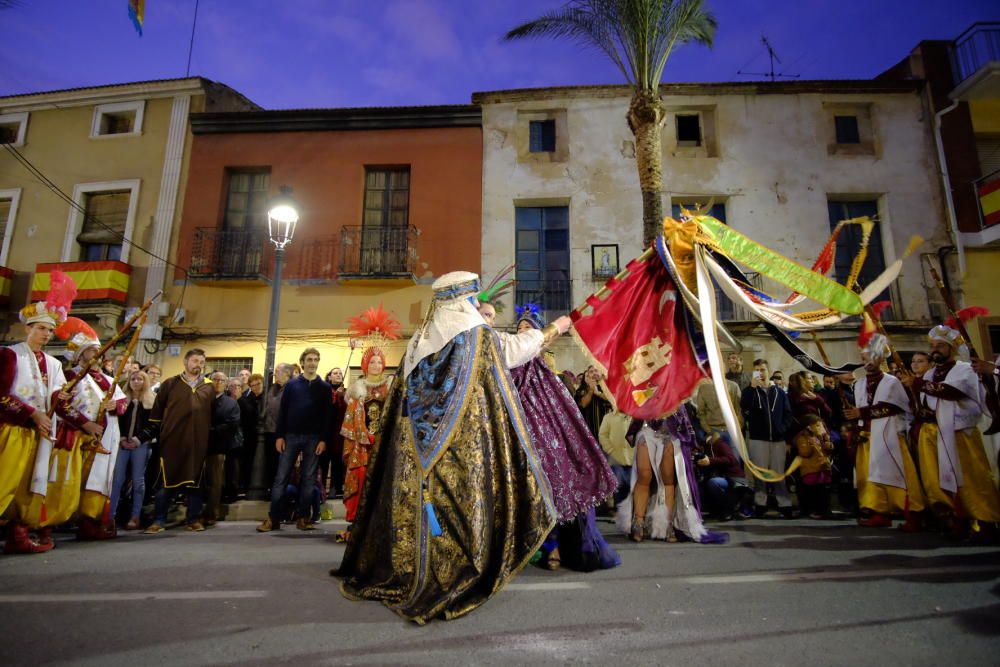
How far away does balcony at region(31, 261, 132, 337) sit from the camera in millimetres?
14672

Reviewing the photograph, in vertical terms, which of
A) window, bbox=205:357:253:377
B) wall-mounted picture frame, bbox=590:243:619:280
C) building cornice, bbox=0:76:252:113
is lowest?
window, bbox=205:357:253:377

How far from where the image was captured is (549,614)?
2994 mm

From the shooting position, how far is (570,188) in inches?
614

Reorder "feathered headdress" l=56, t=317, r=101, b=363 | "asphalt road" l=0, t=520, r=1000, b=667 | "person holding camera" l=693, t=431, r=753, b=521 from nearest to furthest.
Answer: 1. "asphalt road" l=0, t=520, r=1000, b=667
2. "feathered headdress" l=56, t=317, r=101, b=363
3. "person holding camera" l=693, t=431, r=753, b=521

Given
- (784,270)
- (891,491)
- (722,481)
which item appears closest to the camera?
(784,270)

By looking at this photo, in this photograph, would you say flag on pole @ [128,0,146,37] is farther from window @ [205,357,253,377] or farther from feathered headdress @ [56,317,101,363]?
feathered headdress @ [56,317,101,363]

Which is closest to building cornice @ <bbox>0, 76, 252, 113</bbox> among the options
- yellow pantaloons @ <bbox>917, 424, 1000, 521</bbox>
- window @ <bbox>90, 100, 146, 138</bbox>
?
window @ <bbox>90, 100, 146, 138</bbox>

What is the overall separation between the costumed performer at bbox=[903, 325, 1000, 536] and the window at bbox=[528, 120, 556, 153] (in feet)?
39.2

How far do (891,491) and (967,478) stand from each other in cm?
92

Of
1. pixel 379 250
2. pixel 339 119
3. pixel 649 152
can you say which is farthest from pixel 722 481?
pixel 339 119

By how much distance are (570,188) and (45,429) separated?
13.1m

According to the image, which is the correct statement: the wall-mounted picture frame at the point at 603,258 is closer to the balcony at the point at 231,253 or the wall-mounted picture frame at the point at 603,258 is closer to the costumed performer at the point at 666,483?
the balcony at the point at 231,253

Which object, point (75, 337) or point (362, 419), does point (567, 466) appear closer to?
point (362, 419)

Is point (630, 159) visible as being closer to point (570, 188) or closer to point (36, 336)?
point (570, 188)
